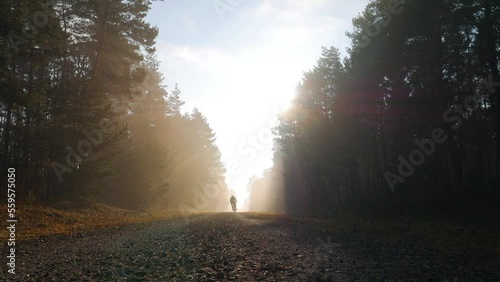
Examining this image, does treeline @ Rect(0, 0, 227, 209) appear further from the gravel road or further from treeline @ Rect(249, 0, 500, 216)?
treeline @ Rect(249, 0, 500, 216)

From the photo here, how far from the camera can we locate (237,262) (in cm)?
839

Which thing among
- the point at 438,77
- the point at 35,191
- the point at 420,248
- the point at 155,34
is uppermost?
the point at 155,34

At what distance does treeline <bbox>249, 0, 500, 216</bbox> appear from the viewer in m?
21.5

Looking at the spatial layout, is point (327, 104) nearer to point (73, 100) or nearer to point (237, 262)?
point (73, 100)

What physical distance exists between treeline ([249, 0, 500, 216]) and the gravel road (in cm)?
1283

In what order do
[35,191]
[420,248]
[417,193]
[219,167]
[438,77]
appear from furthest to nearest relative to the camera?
1. [219,167]
2. [417,193]
3. [438,77]
4. [35,191]
5. [420,248]

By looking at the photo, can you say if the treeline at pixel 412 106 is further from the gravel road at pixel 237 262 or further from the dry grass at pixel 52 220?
the dry grass at pixel 52 220

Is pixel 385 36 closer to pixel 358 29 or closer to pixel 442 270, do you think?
pixel 358 29

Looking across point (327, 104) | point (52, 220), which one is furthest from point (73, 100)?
point (327, 104)

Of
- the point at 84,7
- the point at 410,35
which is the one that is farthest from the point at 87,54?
the point at 410,35

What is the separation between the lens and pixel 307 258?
9031 millimetres

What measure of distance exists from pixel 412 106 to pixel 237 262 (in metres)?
22.0

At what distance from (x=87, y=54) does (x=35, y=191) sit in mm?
15276

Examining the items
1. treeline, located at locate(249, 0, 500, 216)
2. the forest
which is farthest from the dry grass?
treeline, located at locate(249, 0, 500, 216)
